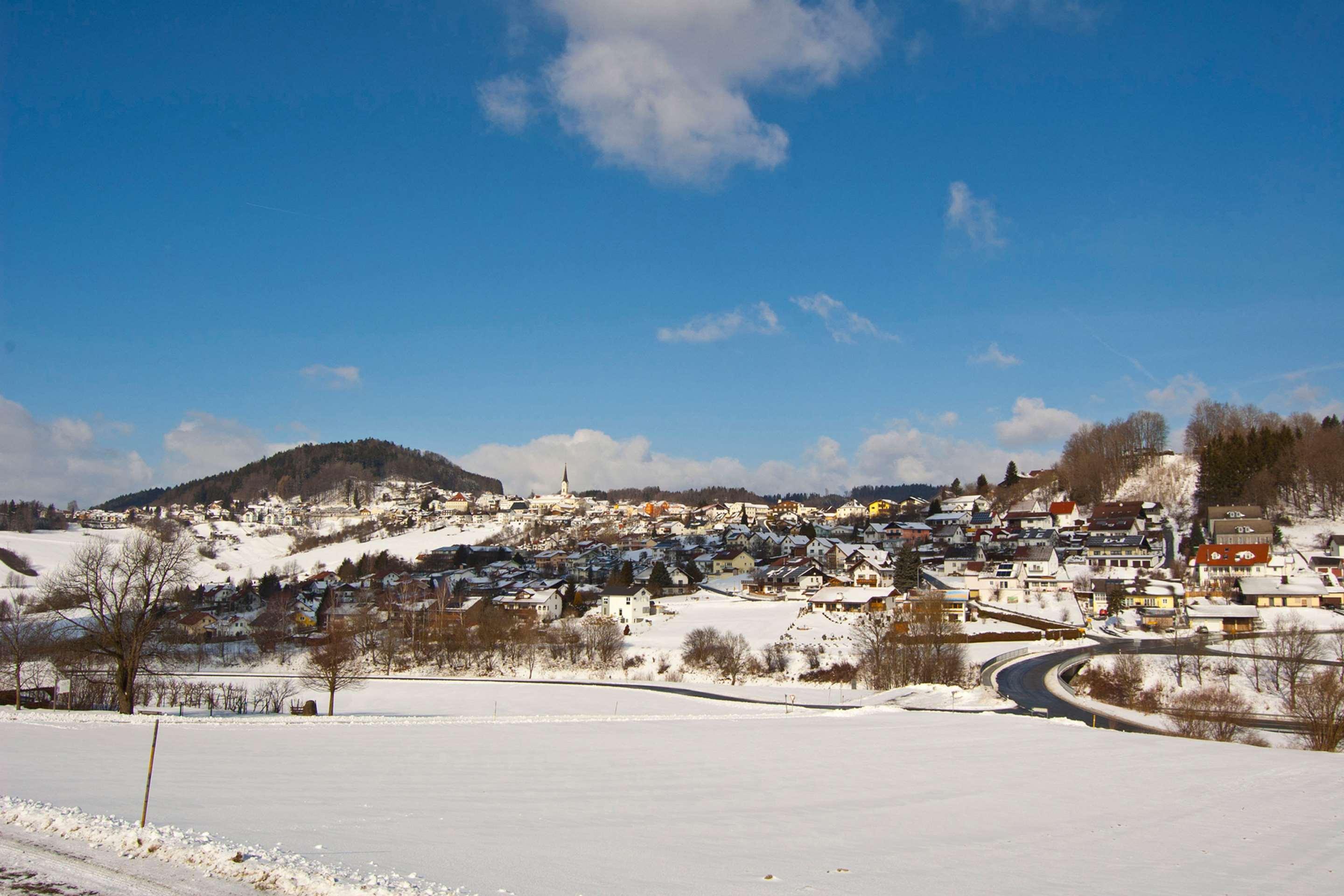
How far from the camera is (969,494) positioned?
167 meters

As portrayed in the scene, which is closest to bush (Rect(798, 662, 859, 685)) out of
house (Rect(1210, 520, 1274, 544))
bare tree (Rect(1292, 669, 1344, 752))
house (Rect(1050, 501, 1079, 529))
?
bare tree (Rect(1292, 669, 1344, 752))

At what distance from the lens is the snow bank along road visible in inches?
432

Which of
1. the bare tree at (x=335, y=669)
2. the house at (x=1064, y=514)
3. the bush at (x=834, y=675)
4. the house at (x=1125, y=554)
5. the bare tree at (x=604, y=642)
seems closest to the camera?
the bare tree at (x=335, y=669)

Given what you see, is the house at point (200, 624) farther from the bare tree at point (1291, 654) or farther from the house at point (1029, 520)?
the house at point (1029, 520)

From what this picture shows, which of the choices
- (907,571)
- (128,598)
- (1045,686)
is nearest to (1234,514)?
(907,571)

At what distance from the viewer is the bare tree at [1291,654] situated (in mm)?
41656

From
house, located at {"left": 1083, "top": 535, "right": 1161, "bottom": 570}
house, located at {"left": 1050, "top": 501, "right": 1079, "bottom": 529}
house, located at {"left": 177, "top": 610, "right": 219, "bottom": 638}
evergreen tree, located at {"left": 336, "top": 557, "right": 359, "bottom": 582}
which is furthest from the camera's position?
evergreen tree, located at {"left": 336, "top": 557, "right": 359, "bottom": 582}

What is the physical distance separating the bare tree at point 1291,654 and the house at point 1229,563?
719 inches

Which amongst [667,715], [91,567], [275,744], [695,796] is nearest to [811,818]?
[695,796]

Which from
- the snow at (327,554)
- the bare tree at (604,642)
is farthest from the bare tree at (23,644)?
the snow at (327,554)

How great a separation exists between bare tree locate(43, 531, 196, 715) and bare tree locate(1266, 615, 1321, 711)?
4788 centimetres

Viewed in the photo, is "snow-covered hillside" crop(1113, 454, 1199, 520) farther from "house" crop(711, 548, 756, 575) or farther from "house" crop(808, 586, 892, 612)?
"house" crop(711, 548, 756, 575)

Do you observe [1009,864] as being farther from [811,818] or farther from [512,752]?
[512,752]

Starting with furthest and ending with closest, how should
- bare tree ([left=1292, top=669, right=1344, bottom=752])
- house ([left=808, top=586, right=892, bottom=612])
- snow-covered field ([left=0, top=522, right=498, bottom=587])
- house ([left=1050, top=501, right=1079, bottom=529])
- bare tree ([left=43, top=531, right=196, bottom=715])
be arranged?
snow-covered field ([left=0, top=522, right=498, bottom=587])
house ([left=1050, top=501, right=1079, bottom=529])
house ([left=808, top=586, right=892, bottom=612])
bare tree ([left=43, top=531, right=196, bottom=715])
bare tree ([left=1292, top=669, right=1344, bottom=752])
